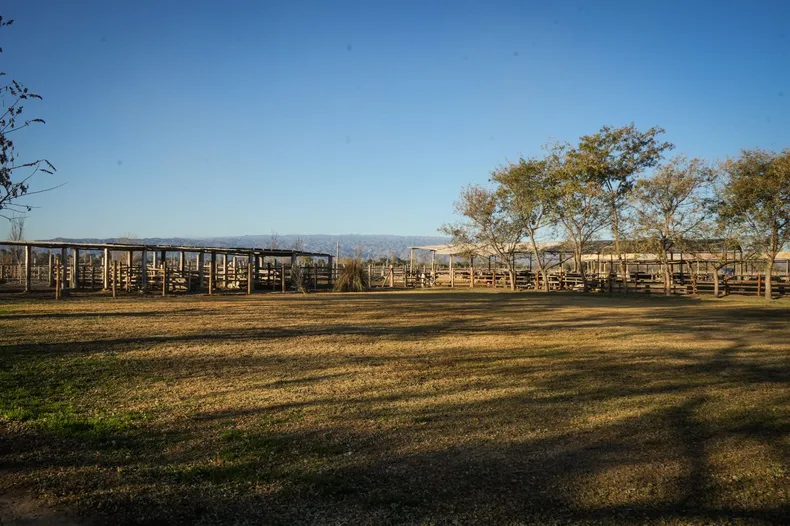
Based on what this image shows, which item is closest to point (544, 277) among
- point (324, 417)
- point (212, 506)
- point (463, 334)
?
point (463, 334)

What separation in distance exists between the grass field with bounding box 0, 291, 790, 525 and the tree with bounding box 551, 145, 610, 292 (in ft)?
67.4

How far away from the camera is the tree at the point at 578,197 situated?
30.8 meters

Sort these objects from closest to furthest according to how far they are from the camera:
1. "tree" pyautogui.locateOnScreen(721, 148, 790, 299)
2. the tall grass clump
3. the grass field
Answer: the grass field < "tree" pyautogui.locateOnScreen(721, 148, 790, 299) < the tall grass clump

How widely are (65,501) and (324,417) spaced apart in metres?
2.46

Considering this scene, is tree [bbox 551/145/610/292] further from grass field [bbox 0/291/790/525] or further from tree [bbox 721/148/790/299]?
grass field [bbox 0/291/790/525]

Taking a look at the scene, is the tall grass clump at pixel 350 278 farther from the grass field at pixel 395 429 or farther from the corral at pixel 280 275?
the grass field at pixel 395 429

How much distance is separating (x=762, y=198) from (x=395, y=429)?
26315 mm

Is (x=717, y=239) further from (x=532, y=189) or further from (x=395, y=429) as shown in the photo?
(x=395, y=429)

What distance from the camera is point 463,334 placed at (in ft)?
41.4

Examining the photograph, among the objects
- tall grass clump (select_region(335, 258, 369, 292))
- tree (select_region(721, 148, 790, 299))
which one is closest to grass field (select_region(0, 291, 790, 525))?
tree (select_region(721, 148, 790, 299))

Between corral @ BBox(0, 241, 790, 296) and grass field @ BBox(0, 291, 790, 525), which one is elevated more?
corral @ BBox(0, 241, 790, 296)

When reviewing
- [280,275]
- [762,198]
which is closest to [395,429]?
[762,198]

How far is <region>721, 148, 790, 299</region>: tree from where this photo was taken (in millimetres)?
24828

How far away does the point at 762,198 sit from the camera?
84.0ft
